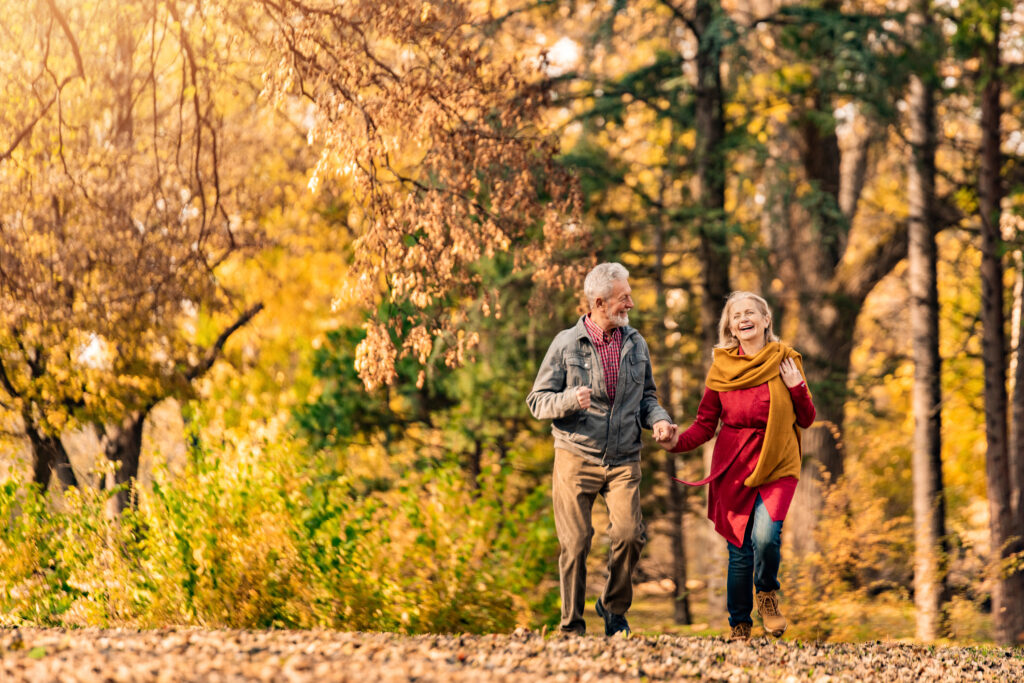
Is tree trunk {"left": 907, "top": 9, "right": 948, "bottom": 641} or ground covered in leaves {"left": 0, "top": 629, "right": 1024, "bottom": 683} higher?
tree trunk {"left": 907, "top": 9, "right": 948, "bottom": 641}

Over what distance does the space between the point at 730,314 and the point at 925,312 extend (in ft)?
24.6

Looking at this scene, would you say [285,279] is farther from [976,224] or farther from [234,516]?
[976,224]

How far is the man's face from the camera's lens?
5070 millimetres

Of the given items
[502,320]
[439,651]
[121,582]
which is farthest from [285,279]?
[439,651]

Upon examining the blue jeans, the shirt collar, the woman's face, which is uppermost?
the woman's face

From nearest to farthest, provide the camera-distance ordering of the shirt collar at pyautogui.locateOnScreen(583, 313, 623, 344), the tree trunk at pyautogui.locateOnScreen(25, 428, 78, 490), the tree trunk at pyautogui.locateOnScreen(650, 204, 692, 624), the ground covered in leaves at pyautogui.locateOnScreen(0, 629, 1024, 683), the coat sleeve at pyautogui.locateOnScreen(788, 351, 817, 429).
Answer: the ground covered in leaves at pyautogui.locateOnScreen(0, 629, 1024, 683) → the shirt collar at pyautogui.locateOnScreen(583, 313, 623, 344) → the coat sleeve at pyautogui.locateOnScreen(788, 351, 817, 429) → the tree trunk at pyautogui.locateOnScreen(25, 428, 78, 490) → the tree trunk at pyautogui.locateOnScreen(650, 204, 692, 624)

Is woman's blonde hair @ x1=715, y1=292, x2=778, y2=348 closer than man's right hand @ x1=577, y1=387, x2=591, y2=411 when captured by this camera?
No

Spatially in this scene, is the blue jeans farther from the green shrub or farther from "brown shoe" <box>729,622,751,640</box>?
the green shrub

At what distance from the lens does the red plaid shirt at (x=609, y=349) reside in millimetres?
5094

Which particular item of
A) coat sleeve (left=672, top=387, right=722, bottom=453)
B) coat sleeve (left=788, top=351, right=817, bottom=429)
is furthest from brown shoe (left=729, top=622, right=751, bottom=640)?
coat sleeve (left=788, top=351, right=817, bottom=429)

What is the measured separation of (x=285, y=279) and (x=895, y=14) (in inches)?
339

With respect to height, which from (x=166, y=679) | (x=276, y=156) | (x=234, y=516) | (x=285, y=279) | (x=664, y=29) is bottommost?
(x=166, y=679)

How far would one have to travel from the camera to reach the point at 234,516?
22.3 feet

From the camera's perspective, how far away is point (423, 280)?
6.39 meters
